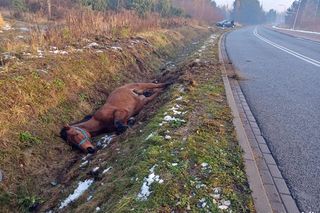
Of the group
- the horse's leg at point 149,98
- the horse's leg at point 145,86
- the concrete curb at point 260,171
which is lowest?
the horse's leg at point 149,98

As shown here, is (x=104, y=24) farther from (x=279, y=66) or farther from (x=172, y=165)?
(x=172, y=165)

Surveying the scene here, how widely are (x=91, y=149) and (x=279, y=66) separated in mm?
8479

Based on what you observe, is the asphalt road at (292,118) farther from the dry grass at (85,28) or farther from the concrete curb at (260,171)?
the dry grass at (85,28)

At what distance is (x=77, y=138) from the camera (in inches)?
210

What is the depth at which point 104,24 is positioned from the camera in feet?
39.5

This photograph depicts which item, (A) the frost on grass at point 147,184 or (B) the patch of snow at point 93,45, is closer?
(A) the frost on grass at point 147,184

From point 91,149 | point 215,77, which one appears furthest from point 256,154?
point 215,77

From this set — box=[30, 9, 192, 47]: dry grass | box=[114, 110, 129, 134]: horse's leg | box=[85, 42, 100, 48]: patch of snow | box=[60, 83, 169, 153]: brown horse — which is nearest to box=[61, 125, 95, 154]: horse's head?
box=[60, 83, 169, 153]: brown horse

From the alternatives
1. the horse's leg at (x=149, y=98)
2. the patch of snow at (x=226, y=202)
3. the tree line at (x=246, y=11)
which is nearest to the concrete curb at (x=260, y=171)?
the patch of snow at (x=226, y=202)

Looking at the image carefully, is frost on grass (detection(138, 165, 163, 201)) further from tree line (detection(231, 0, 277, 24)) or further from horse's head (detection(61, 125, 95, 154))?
tree line (detection(231, 0, 277, 24))

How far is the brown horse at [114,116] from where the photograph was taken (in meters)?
5.36

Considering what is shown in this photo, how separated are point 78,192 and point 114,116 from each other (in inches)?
97.2

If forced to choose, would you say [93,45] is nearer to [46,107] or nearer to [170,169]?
[46,107]

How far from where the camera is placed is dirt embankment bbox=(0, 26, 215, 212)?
14.4ft
